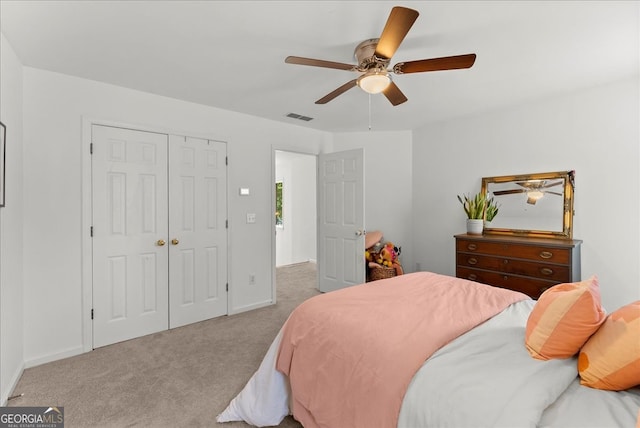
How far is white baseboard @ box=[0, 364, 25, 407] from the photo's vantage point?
6.25 feet

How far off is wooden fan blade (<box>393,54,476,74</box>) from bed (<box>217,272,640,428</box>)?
142cm

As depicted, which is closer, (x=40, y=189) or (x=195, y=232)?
(x=40, y=189)

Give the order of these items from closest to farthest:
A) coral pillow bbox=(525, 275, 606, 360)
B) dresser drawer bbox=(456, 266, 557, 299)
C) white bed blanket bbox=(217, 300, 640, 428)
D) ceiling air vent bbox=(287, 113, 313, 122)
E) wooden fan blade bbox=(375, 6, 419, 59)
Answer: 1. white bed blanket bbox=(217, 300, 640, 428)
2. coral pillow bbox=(525, 275, 606, 360)
3. wooden fan blade bbox=(375, 6, 419, 59)
4. dresser drawer bbox=(456, 266, 557, 299)
5. ceiling air vent bbox=(287, 113, 313, 122)

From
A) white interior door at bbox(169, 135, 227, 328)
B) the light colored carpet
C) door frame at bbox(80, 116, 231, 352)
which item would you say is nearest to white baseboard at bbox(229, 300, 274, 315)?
white interior door at bbox(169, 135, 227, 328)

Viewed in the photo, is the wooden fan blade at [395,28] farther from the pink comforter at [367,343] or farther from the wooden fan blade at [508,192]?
the wooden fan blade at [508,192]

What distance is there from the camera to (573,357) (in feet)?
3.73

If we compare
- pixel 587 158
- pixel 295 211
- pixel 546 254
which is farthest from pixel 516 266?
pixel 295 211

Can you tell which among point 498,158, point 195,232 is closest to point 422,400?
point 195,232

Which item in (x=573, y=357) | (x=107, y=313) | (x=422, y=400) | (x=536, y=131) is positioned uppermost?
(x=536, y=131)

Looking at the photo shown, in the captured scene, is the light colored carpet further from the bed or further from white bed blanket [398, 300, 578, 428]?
white bed blanket [398, 300, 578, 428]

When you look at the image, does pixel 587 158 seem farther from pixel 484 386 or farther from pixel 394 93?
pixel 484 386

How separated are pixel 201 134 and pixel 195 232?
111 centimetres

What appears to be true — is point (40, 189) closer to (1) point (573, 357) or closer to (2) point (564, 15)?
(1) point (573, 357)

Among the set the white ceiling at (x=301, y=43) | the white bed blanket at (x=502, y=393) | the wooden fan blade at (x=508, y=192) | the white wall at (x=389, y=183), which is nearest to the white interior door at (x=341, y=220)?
the white wall at (x=389, y=183)
